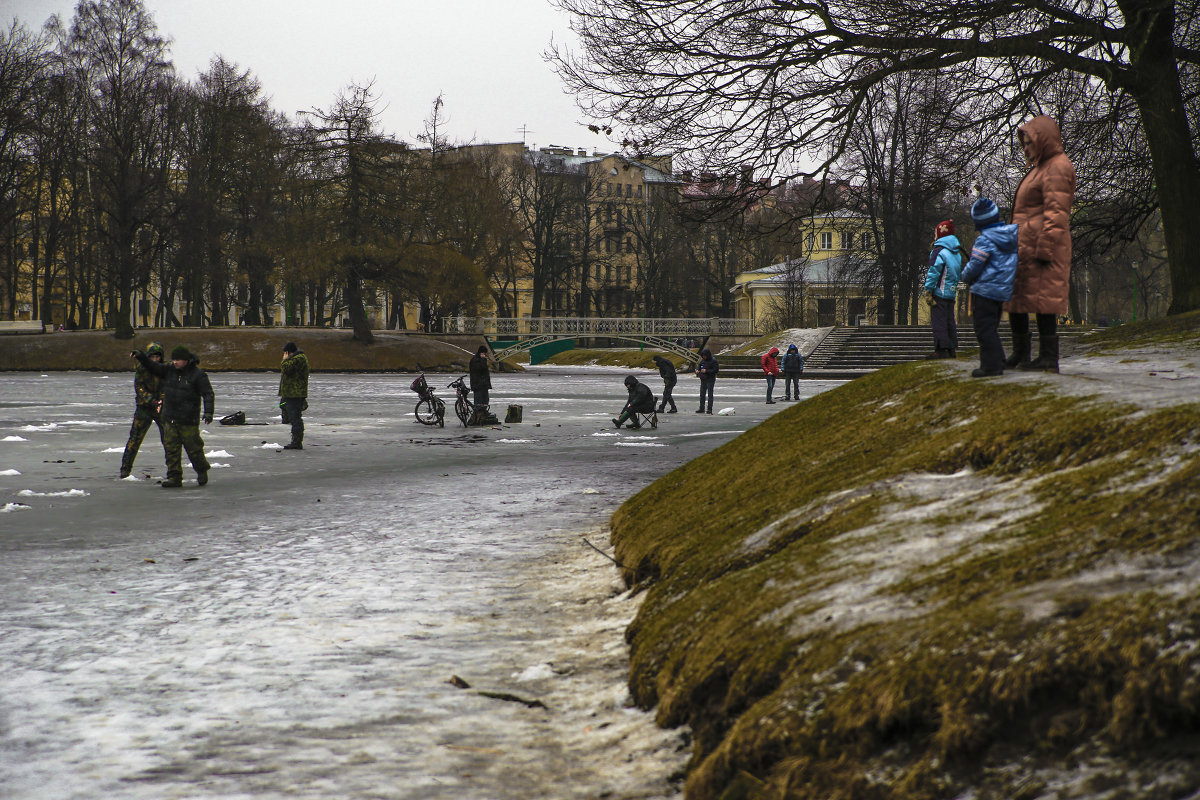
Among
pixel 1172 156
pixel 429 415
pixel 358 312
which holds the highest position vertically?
pixel 1172 156

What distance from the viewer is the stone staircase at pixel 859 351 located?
44594mm

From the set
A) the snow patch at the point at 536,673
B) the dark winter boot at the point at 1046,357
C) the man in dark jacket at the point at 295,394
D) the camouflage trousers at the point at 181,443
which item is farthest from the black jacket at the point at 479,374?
the snow patch at the point at 536,673

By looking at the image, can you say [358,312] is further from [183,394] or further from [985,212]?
[985,212]

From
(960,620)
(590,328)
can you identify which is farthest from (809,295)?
(960,620)

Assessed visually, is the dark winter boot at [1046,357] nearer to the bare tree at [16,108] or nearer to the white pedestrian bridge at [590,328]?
the bare tree at [16,108]

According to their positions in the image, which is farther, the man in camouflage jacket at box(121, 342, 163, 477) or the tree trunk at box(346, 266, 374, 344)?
the tree trunk at box(346, 266, 374, 344)

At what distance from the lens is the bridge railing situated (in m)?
63.9

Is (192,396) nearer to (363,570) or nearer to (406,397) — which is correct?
(363,570)

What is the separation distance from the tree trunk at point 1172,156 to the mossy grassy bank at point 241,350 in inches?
1421

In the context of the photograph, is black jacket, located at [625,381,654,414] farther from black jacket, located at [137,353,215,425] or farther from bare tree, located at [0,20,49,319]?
bare tree, located at [0,20,49,319]

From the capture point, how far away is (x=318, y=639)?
524 centimetres

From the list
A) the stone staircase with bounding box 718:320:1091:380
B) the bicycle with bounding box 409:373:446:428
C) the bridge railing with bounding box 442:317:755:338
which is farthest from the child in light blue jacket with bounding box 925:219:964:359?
the bridge railing with bounding box 442:317:755:338

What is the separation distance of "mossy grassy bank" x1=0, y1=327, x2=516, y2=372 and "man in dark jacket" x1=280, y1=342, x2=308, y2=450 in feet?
103

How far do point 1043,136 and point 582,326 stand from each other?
190ft
